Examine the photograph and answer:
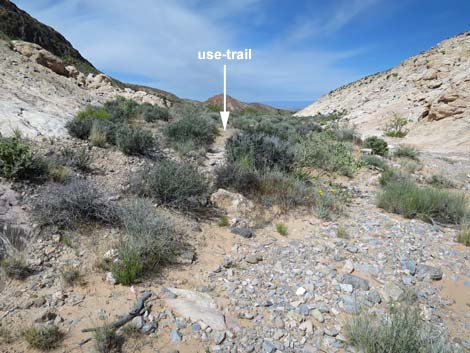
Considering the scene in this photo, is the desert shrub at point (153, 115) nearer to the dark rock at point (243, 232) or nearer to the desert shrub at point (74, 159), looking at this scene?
the desert shrub at point (74, 159)

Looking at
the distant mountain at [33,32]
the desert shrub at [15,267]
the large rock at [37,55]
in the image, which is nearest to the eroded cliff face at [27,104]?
the large rock at [37,55]

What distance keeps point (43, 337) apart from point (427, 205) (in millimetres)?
4732

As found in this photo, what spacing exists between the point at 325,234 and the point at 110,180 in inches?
123

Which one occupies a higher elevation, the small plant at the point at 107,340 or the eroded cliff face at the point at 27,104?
the eroded cliff face at the point at 27,104

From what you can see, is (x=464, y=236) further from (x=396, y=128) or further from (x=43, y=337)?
(x=396, y=128)

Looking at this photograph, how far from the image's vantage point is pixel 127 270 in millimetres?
2420

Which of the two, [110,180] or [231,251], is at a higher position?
[110,180]

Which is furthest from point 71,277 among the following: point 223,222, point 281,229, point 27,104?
point 27,104

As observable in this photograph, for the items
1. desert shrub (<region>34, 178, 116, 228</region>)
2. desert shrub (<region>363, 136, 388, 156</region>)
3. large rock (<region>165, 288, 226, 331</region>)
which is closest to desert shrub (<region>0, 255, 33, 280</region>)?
desert shrub (<region>34, 178, 116, 228</region>)

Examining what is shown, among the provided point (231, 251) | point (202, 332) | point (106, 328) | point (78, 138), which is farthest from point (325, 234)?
point (78, 138)

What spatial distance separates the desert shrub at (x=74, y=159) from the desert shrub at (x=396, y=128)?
14908 mm

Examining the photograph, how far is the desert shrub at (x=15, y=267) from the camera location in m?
2.28

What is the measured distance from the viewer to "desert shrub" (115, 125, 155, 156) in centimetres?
511

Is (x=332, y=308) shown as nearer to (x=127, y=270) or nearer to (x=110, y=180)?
(x=127, y=270)
